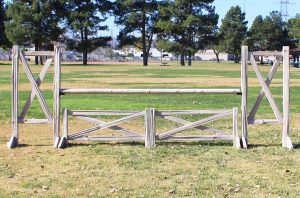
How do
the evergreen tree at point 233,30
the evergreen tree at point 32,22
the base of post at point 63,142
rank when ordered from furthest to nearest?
the evergreen tree at point 233,30
the evergreen tree at point 32,22
the base of post at point 63,142

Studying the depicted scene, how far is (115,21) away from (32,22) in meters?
18.5

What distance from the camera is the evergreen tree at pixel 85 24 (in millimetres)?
94625

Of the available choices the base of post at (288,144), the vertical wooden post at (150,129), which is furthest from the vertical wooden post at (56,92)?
the base of post at (288,144)

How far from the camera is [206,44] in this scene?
341 feet

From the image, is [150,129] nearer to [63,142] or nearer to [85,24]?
[63,142]

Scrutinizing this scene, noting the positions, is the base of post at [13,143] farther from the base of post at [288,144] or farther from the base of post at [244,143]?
the base of post at [288,144]

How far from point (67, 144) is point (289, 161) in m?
4.59

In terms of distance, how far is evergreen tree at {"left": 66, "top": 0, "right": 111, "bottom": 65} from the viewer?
9462cm

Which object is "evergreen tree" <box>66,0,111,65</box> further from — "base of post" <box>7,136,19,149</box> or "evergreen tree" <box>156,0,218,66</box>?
"base of post" <box>7,136,19,149</box>

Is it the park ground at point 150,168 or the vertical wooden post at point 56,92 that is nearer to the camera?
the park ground at point 150,168

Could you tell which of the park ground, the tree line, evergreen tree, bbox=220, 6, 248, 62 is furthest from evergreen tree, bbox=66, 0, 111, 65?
the park ground

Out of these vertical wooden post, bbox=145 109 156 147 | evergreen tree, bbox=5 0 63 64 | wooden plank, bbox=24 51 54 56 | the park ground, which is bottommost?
the park ground

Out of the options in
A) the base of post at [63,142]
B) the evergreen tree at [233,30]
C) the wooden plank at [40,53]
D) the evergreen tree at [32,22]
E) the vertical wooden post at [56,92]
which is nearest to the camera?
the base of post at [63,142]

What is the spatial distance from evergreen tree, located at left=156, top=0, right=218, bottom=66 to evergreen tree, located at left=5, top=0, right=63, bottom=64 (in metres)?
19.1
